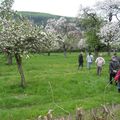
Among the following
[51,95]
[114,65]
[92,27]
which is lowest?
[51,95]

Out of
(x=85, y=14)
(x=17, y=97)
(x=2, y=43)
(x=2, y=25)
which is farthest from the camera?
(x=85, y=14)

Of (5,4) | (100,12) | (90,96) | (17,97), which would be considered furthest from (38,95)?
(100,12)

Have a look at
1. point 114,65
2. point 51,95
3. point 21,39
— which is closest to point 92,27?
point 114,65

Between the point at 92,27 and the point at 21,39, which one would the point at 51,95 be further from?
the point at 92,27

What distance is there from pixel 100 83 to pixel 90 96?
158 inches

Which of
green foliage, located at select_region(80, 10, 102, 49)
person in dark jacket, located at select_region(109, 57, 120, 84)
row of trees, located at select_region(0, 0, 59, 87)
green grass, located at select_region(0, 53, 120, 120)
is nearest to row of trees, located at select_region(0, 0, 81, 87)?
row of trees, located at select_region(0, 0, 59, 87)

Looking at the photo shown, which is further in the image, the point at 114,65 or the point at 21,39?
the point at 114,65

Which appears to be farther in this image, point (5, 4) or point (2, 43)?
point (5, 4)

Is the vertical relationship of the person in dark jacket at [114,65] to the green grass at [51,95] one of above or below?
above

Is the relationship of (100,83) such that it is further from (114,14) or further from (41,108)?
(114,14)

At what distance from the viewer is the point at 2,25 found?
25.1 m

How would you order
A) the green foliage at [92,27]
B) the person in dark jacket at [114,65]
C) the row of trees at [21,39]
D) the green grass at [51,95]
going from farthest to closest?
1. the green foliage at [92,27]
2. the person in dark jacket at [114,65]
3. the row of trees at [21,39]
4. the green grass at [51,95]

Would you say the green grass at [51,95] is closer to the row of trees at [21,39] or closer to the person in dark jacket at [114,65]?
the person in dark jacket at [114,65]

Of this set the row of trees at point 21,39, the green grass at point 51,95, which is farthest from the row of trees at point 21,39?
the green grass at point 51,95
